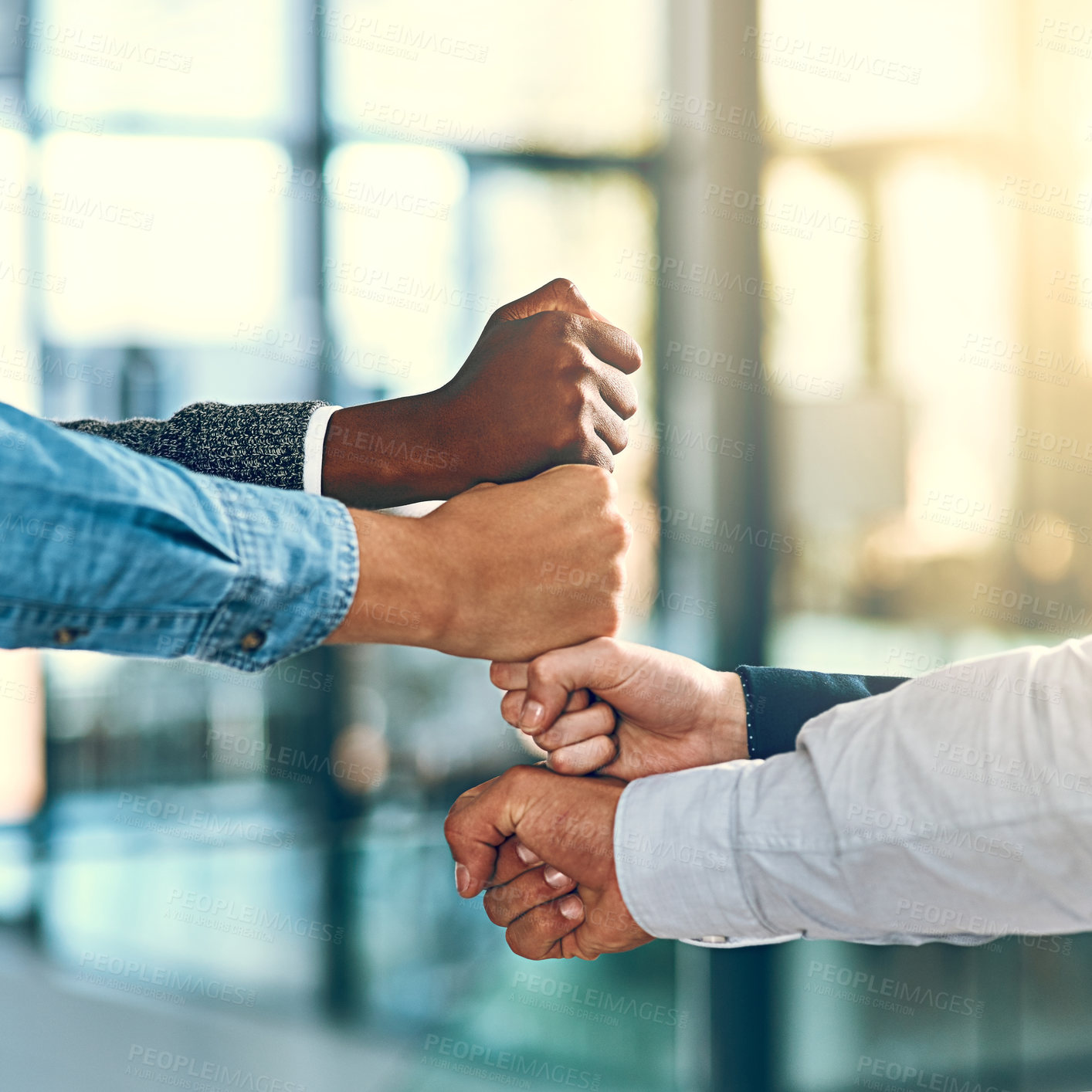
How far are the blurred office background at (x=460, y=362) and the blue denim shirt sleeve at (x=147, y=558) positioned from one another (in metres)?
2.00

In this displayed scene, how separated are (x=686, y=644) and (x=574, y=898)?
167 cm

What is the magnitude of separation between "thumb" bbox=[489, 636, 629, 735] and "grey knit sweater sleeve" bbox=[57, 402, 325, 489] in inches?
12.2

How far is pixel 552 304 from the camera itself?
1091mm

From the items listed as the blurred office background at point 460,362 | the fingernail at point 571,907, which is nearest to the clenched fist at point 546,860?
the fingernail at point 571,907

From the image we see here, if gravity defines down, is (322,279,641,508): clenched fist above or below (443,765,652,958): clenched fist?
above

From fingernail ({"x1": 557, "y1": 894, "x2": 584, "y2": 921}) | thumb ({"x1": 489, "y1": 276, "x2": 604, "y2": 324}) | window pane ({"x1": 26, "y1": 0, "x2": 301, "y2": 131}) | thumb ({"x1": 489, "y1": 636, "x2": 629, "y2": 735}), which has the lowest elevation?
fingernail ({"x1": 557, "y1": 894, "x2": 584, "y2": 921})

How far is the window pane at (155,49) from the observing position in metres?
2.84

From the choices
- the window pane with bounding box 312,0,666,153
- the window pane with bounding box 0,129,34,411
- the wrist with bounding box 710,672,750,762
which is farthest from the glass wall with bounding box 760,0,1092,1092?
the window pane with bounding box 0,129,34,411

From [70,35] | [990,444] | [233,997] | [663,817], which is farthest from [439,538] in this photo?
[70,35]

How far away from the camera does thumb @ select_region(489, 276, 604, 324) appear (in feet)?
3.58

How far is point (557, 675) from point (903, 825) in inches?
14.8

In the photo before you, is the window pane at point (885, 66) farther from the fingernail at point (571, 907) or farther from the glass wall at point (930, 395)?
→ the fingernail at point (571, 907)

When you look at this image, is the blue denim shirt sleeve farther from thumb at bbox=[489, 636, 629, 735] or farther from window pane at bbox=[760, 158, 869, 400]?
window pane at bbox=[760, 158, 869, 400]

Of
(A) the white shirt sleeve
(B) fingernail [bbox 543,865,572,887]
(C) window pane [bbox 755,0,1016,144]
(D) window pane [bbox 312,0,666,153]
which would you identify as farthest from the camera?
(D) window pane [bbox 312,0,666,153]
